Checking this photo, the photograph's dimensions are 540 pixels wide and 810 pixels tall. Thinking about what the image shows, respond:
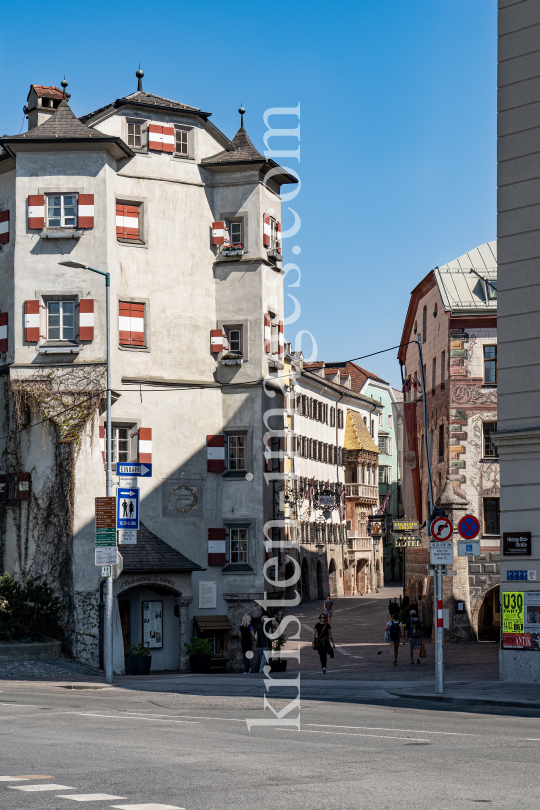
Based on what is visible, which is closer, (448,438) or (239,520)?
(239,520)

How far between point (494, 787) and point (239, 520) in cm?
2894

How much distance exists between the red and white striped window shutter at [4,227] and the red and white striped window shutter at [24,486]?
789 cm

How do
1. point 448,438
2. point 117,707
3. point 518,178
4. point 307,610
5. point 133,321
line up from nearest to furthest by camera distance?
point 117,707 < point 518,178 < point 133,321 < point 448,438 < point 307,610

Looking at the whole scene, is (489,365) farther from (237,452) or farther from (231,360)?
(237,452)

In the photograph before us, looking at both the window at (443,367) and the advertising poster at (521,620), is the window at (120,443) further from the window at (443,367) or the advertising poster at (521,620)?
the advertising poster at (521,620)

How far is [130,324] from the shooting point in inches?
1499

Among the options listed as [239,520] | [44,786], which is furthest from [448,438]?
[44,786]

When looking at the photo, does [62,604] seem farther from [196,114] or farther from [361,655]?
[196,114]

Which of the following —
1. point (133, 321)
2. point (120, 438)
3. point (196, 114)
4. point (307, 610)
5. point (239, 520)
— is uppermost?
point (196, 114)

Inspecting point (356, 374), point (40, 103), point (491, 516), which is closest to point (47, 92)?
point (40, 103)

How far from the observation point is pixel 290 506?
72.4m

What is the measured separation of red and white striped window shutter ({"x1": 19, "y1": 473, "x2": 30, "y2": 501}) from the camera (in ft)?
120

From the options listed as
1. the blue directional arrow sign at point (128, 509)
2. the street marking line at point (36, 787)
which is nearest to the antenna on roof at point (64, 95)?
the blue directional arrow sign at point (128, 509)

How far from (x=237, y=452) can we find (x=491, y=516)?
10.3 metres
